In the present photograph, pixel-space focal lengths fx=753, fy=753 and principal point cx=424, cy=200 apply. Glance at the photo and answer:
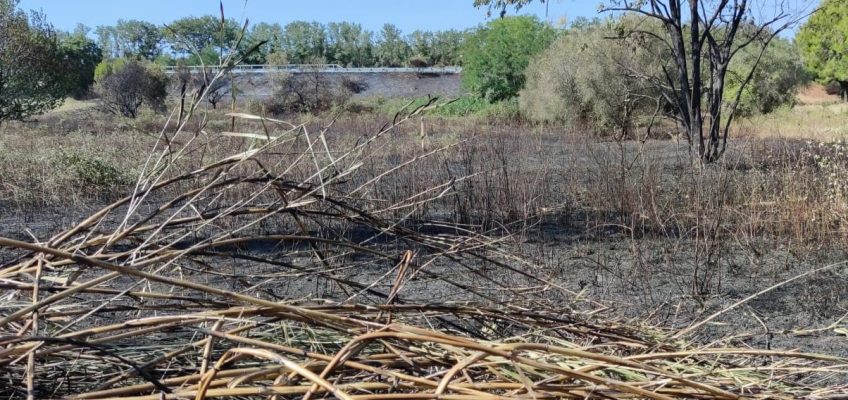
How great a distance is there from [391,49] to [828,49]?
3496 cm

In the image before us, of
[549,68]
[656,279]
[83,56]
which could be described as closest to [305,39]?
[83,56]

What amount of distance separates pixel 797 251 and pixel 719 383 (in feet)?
17.2

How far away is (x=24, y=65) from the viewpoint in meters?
19.7

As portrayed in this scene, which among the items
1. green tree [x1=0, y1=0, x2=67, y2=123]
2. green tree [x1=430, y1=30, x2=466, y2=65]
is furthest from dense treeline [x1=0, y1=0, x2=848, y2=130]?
green tree [x1=430, y1=30, x2=466, y2=65]

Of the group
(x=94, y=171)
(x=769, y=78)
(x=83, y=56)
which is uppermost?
(x=83, y=56)

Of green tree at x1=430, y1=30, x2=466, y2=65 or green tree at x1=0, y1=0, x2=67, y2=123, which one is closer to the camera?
green tree at x1=0, y1=0, x2=67, y2=123

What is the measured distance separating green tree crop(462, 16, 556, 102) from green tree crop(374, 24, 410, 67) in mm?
29860

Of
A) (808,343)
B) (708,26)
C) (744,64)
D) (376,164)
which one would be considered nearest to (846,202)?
(808,343)

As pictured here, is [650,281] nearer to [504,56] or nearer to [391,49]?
[504,56]

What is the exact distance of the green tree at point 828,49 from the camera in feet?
131

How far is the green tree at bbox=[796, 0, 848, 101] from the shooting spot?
1574 inches

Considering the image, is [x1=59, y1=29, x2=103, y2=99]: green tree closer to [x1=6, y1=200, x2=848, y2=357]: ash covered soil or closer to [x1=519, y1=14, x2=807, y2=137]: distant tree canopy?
[x1=519, y1=14, x2=807, y2=137]: distant tree canopy

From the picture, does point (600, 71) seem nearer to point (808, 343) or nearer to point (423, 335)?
point (808, 343)

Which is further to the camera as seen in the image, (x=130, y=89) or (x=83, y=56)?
(x=83, y=56)
